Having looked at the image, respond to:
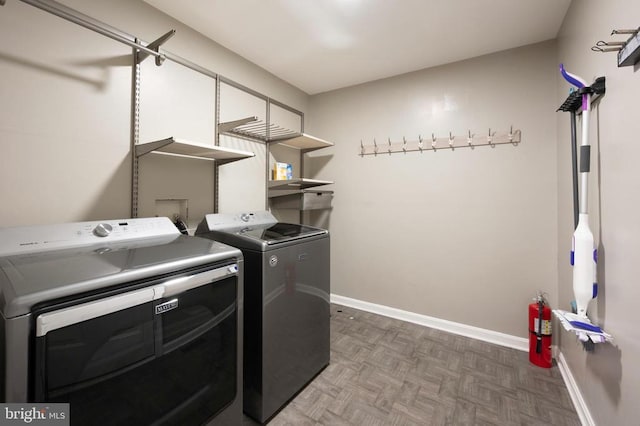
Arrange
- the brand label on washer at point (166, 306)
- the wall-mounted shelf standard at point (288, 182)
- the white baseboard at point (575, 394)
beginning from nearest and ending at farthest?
the brand label on washer at point (166, 306) < the white baseboard at point (575, 394) < the wall-mounted shelf standard at point (288, 182)

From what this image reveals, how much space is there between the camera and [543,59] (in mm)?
2191

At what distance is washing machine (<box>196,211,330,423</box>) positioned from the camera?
1.55 m

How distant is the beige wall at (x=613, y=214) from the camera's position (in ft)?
3.45

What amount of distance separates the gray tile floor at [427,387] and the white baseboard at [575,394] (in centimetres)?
4

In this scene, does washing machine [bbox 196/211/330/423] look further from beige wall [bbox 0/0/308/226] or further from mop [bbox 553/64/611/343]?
mop [bbox 553/64/611/343]

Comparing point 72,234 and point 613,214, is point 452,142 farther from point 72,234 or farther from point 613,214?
point 72,234

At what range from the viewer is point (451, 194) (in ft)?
8.45

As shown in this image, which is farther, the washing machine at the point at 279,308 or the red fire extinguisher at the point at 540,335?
the red fire extinguisher at the point at 540,335

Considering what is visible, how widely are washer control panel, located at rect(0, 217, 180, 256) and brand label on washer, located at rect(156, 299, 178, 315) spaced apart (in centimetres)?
55

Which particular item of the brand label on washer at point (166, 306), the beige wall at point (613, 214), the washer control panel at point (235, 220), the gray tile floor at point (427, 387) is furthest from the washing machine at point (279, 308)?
the beige wall at point (613, 214)

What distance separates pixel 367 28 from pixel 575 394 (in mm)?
2772

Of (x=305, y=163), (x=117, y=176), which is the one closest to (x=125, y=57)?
(x=117, y=176)
